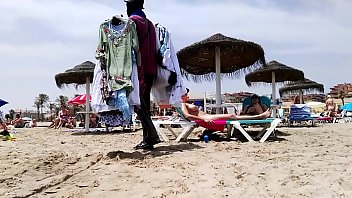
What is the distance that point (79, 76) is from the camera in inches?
506

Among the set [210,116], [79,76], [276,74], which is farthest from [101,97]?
Result: [276,74]

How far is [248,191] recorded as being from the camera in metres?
2.66

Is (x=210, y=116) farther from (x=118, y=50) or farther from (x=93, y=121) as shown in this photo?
(x=93, y=121)

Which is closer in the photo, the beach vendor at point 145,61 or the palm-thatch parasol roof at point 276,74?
the beach vendor at point 145,61

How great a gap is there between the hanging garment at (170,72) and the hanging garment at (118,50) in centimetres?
43

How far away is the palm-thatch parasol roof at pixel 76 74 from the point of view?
12.5m

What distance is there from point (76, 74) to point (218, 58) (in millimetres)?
5559

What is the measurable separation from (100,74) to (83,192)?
2.03 meters

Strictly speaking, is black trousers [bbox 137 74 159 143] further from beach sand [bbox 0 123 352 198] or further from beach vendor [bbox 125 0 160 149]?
beach sand [bbox 0 123 352 198]

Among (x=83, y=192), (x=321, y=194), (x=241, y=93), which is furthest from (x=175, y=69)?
(x=241, y=93)

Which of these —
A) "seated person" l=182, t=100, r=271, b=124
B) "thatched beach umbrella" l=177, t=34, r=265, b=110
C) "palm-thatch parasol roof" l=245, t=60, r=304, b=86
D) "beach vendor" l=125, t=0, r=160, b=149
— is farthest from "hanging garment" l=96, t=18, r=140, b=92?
"palm-thatch parasol roof" l=245, t=60, r=304, b=86

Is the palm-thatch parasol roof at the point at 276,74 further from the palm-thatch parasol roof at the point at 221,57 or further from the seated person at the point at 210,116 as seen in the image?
the seated person at the point at 210,116

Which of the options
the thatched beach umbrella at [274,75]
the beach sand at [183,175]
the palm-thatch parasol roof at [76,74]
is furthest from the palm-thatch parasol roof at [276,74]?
the beach sand at [183,175]

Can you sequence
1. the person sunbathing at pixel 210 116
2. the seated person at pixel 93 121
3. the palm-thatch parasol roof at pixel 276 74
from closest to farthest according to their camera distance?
the person sunbathing at pixel 210 116 < the palm-thatch parasol roof at pixel 276 74 < the seated person at pixel 93 121
